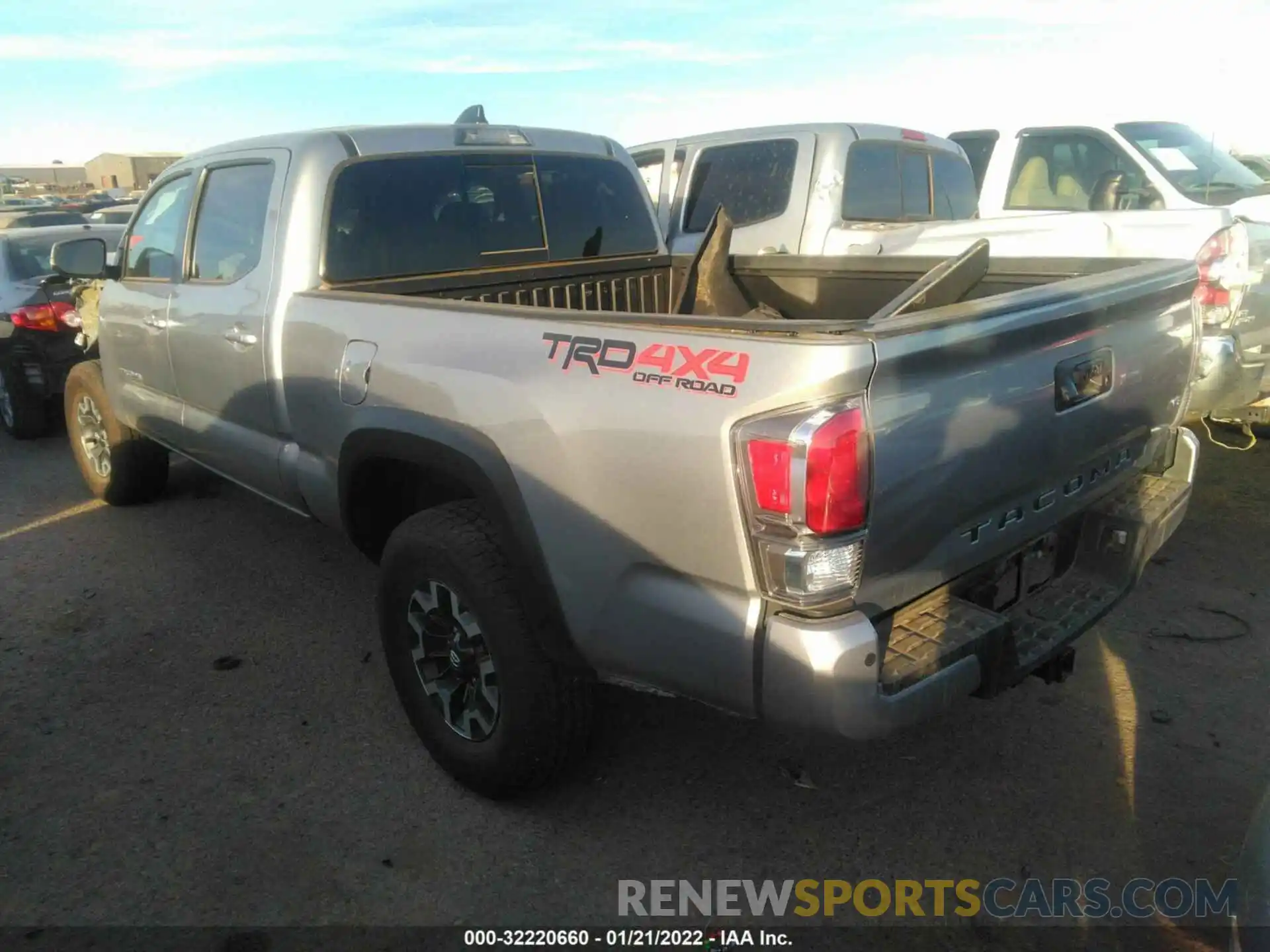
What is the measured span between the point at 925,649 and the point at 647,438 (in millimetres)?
784

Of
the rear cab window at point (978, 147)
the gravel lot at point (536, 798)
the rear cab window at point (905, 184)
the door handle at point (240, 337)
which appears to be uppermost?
the rear cab window at point (978, 147)

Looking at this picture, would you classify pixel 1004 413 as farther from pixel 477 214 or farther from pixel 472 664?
pixel 477 214

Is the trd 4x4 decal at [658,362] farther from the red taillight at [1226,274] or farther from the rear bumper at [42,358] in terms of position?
the rear bumper at [42,358]

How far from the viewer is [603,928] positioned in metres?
2.45

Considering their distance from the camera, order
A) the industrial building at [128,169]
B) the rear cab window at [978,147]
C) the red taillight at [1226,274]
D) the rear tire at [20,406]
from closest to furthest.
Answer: the red taillight at [1226,274] < the rear tire at [20,406] < the rear cab window at [978,147] < the industrial building at [128,169]

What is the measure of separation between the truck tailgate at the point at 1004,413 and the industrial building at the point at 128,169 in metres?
59.2

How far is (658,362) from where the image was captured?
2.15m

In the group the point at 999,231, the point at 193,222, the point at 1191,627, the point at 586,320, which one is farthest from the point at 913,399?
the point at 999,231

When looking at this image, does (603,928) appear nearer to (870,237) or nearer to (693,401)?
(693,401)

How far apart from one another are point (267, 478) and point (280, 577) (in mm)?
1053

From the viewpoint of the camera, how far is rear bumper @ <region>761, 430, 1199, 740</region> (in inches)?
78.2

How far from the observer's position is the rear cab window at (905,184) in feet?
21.4

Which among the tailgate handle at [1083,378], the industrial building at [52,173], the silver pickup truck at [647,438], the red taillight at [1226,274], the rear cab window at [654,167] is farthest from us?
the industrial building at [52,173]

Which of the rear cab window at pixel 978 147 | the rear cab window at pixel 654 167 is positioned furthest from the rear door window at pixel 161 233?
the rear cab window at pixel 978 147
